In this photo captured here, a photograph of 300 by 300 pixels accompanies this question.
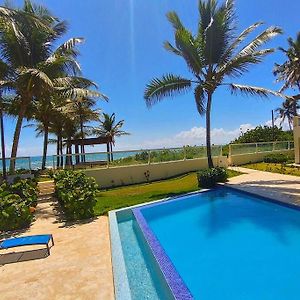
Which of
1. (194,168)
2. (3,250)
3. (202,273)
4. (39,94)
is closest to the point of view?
(202,273)

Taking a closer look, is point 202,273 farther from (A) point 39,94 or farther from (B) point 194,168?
(B) point 194,168

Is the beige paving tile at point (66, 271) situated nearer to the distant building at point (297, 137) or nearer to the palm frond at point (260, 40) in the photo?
the palm frond at point (260, 40)

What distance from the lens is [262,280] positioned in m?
5.59

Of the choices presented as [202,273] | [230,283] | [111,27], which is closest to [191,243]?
[202,273]

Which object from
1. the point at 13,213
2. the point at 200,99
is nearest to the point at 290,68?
the point at 200,99

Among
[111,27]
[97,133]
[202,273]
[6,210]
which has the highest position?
[111,27]

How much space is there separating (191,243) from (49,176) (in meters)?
10.2

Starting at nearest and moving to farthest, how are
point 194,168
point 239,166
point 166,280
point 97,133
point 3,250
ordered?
point 166,280 < point 3,250 < point 194,168 < point 239,166 < point 97,133

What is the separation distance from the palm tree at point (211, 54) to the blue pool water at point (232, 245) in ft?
17.7

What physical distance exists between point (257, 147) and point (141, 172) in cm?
1176

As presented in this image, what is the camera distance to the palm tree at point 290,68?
27688 mm

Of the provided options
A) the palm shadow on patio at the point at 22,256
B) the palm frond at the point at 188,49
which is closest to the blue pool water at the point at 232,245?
the palm shadow on patio at the point at 22,256

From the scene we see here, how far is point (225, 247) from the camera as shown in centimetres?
735

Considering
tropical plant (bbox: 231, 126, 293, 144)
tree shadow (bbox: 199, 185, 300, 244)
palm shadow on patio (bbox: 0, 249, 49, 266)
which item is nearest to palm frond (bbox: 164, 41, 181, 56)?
tree shadow (bbox: 199, 185, 300, 244)
